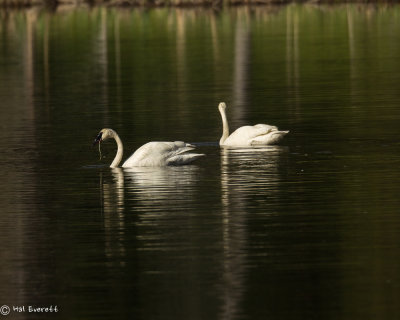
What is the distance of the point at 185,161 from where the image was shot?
23.7 metres

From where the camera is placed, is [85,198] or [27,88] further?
[27,88]

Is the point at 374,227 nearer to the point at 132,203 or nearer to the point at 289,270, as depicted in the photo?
the point at 289,270

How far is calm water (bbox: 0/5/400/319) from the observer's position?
45.8 feet

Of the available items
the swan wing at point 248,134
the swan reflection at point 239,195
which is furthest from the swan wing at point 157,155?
the swan wing at point 248,134

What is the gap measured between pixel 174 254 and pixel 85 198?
482cm

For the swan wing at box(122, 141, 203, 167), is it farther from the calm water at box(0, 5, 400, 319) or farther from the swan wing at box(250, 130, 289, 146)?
the swan wing at box(250, 130, 289, 146)

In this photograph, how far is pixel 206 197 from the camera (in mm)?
19828

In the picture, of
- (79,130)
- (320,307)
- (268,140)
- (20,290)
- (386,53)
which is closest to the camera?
(320,307)

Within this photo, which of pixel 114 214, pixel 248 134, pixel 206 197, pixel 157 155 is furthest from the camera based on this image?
pixel 248 134

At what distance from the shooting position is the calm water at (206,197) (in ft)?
45.8

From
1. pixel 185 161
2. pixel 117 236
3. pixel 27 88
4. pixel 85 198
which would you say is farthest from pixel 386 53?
pixel 117 236

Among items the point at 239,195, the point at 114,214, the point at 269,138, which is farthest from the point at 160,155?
the point at 114,214

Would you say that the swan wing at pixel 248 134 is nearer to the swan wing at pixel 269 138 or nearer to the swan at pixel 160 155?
the swan wing at pixel 269 138

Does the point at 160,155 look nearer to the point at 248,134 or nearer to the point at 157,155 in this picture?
the point at 157,155
